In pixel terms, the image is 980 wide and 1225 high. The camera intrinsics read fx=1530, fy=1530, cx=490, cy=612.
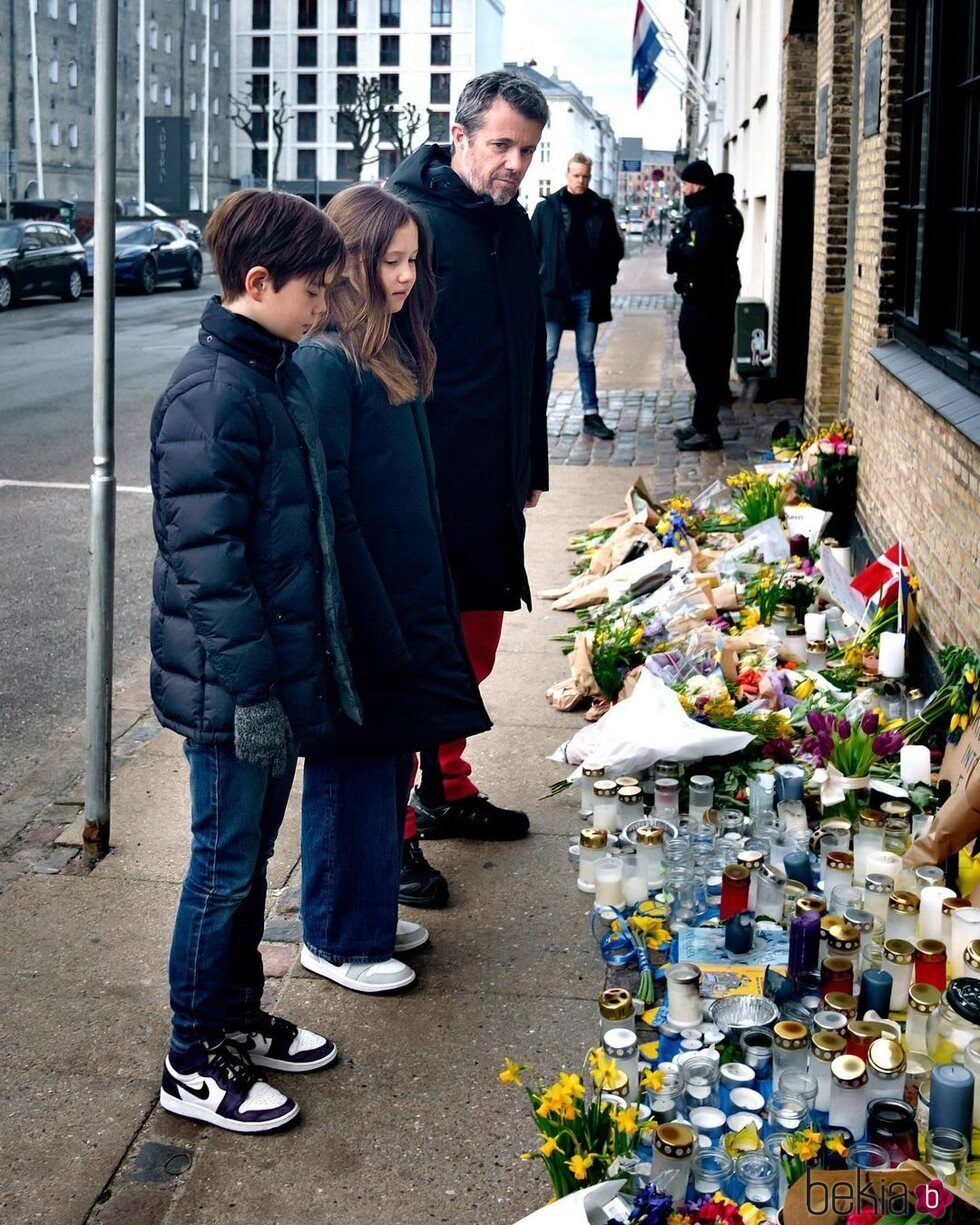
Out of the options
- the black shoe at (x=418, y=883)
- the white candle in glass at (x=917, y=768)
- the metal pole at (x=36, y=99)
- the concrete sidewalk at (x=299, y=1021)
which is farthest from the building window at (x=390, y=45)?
the black shoe at (x=418, y=883)

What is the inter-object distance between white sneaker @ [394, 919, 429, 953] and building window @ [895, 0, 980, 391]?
9.39 ft

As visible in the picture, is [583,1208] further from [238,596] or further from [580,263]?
[580,263]

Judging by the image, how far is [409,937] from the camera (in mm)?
3914

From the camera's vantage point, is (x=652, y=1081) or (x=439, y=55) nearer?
(x=652, y=1081)

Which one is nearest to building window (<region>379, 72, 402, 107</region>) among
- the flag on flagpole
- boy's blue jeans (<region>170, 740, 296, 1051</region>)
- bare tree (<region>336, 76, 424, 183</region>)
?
bare tree (<region>336, 76, 424, 183</region>)

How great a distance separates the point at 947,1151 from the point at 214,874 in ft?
4.89

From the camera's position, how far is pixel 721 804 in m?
4.65

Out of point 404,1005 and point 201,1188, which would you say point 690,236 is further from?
point 201,1188

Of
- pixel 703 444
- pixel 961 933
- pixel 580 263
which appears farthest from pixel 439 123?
pixel 961 933

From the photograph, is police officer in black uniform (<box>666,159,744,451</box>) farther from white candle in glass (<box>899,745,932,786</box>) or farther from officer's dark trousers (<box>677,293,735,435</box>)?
white candle in glass (<box>899,745,932,786</box>)

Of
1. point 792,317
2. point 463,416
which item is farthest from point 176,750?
point 792,317

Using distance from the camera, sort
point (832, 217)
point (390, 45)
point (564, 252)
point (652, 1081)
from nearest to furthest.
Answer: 1. point (652, 1081)
2. point (832, 217)
3. point (564, 252)
4. point (390, 45)

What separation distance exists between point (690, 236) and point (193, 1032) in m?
9.50

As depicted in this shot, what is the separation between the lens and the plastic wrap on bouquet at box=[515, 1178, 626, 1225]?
2.52m
